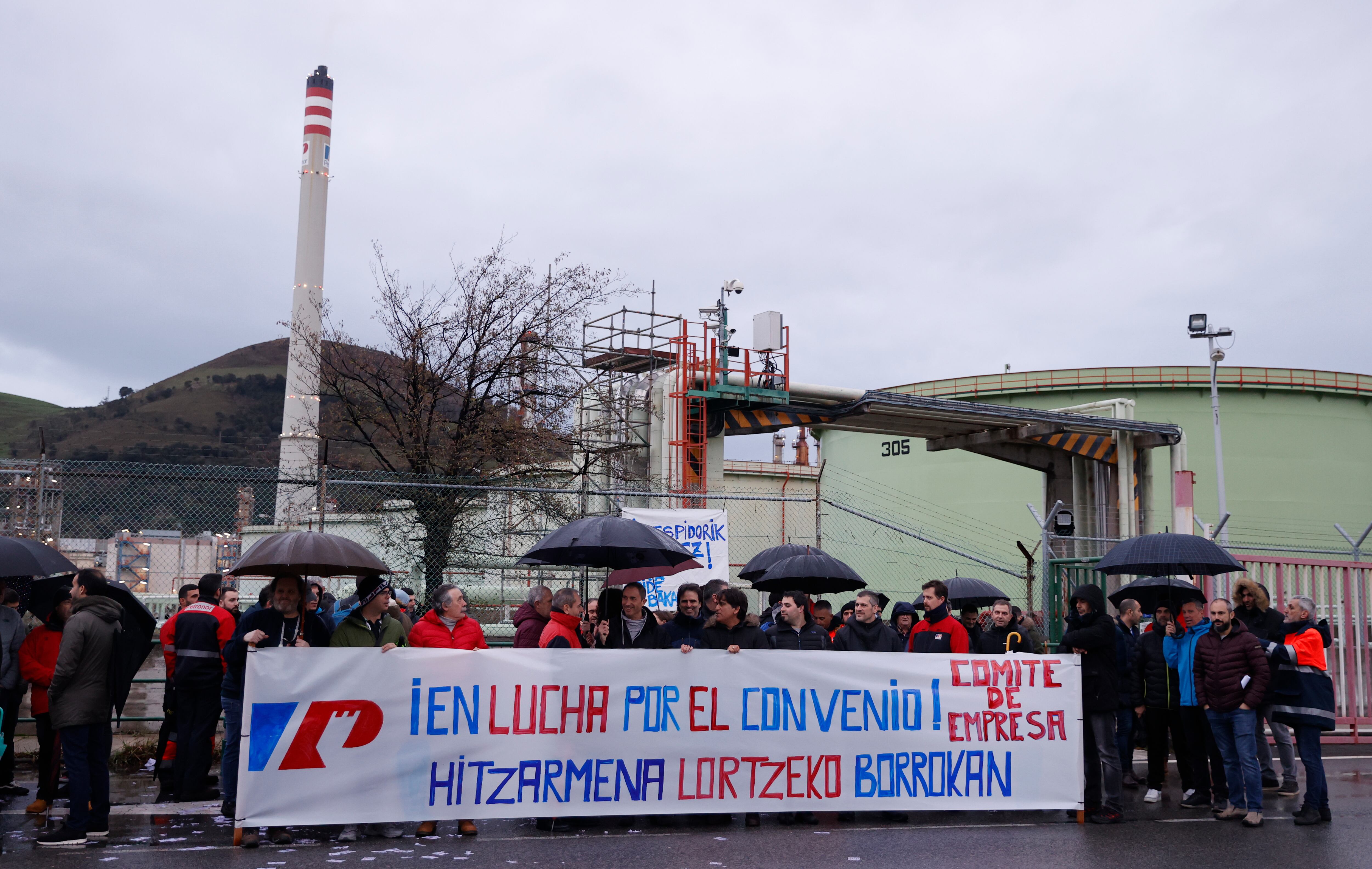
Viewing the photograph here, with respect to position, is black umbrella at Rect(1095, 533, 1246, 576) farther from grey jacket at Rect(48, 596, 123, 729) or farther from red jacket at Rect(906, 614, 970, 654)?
grey jacket at Rect(48, 596, 123, 729)

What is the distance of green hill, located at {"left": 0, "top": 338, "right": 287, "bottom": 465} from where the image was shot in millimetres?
136375

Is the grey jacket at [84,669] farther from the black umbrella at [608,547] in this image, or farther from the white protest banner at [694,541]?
the white protest banner at [694,541]

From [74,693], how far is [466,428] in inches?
424

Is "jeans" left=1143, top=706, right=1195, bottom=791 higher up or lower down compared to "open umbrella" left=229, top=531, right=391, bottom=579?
lower down

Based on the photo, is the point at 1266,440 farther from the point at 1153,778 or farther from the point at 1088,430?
the point at 1153,778

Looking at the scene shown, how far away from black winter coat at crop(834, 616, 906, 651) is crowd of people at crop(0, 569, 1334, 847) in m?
0.01

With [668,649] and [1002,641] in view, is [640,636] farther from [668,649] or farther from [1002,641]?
[1002,641]

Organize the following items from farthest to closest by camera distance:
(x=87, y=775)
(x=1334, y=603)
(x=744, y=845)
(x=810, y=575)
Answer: (x=1334, y=603) → (x=810, y=575) → (x=744, y=845) → (x=87, y=775)

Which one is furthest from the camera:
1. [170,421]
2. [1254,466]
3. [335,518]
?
[170,421]

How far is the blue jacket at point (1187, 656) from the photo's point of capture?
367 inches

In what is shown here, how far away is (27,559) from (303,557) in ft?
7.63

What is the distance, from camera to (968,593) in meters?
12.7

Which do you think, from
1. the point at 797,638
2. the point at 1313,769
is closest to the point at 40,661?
the point at 797,638

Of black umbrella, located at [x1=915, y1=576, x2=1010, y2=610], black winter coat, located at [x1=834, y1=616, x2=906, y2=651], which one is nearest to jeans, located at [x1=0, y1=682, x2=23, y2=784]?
black winter coat, located at [x1=834, y1=616, x2=906, y2=651]
